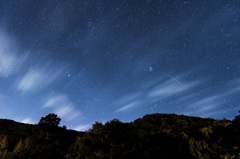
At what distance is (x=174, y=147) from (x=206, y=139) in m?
4.32

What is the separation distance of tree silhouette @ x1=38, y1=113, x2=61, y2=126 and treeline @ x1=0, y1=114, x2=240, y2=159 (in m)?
7.27

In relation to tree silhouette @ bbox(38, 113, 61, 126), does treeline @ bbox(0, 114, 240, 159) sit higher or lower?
lower

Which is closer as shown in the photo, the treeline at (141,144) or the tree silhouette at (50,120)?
the treeline at (141,144)

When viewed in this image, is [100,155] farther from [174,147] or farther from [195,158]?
[195,158]

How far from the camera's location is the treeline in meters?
16.5

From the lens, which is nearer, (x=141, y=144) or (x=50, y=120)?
(x=141, y=144)

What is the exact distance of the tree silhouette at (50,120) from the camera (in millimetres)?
28733

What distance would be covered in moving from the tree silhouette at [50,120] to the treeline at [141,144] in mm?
7271

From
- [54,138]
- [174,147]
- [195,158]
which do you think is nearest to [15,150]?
[54,138]

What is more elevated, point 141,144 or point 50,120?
point 50,120

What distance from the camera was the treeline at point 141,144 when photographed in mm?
16500

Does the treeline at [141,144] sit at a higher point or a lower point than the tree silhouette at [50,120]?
lower

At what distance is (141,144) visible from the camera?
16.7m

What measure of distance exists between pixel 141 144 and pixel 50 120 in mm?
21528
